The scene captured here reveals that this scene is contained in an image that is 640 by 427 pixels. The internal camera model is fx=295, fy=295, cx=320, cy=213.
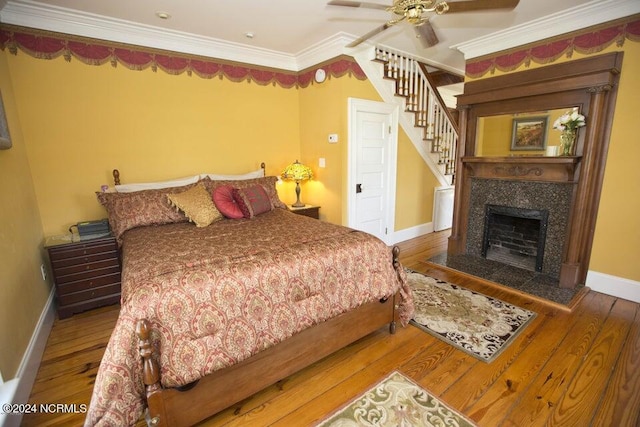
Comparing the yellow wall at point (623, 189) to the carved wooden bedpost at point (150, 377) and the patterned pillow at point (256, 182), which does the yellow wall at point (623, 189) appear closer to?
the patterned pillow at point (256, 182)

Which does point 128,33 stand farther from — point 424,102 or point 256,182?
point 424,102

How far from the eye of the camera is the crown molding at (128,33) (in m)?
2.54

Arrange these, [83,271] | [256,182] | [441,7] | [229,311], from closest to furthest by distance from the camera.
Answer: [229,311], [441,7], [83,271], [256,182]

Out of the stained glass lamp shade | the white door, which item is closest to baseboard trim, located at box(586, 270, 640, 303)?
the white door

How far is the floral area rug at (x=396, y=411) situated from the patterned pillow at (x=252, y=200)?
1.91 meters

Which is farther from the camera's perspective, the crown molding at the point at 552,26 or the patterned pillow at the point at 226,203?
the patterned pillow at the point at 226,203

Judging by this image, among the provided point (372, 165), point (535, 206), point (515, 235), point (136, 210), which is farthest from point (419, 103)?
point (136, 210)

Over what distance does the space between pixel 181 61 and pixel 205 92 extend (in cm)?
39

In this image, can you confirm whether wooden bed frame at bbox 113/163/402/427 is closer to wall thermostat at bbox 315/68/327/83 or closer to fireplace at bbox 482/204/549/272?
fireplace at bbox 482/204/549/272

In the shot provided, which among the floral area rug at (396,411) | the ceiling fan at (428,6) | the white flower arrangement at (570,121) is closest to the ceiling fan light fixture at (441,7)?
the ceiling fan at (428,6)

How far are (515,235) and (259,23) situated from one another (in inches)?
147

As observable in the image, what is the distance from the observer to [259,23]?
298 cm

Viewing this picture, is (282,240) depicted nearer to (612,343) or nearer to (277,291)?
(277,291)

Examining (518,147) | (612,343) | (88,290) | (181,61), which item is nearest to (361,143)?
(518,147)
